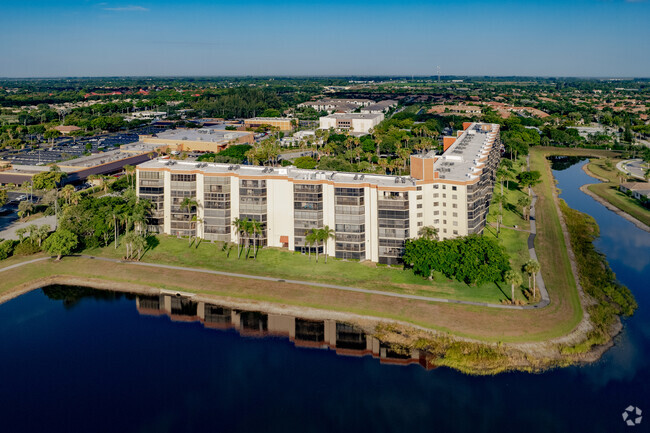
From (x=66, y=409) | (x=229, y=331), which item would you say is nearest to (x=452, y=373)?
(x=229, y=331)

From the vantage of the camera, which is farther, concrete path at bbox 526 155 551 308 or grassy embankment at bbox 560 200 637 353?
concrete path at bbox 526 155 551 308

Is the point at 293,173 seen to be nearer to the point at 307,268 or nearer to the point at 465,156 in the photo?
the point at 307,268

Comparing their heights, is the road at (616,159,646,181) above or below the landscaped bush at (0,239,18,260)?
above

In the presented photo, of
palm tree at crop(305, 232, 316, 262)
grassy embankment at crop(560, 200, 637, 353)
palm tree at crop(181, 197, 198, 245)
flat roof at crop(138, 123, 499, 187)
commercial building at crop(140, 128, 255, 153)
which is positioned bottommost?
grassy embankment at crop(560, 200, 637, 353)

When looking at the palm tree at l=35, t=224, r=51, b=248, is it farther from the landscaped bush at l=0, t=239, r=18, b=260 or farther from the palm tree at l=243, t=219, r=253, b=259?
the palm tree at l=243, t=219, r=253, b=259

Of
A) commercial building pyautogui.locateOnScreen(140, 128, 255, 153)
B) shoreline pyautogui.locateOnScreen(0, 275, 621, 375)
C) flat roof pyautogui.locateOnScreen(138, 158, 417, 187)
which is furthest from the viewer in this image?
commercial building pyautogui.locateOnScreen(140, 128, 255, 153)

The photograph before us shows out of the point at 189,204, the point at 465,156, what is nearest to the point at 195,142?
the point at 189,204

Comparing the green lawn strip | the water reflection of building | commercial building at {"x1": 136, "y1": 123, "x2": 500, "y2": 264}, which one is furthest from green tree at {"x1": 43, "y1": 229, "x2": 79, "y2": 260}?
the green lawn strip
